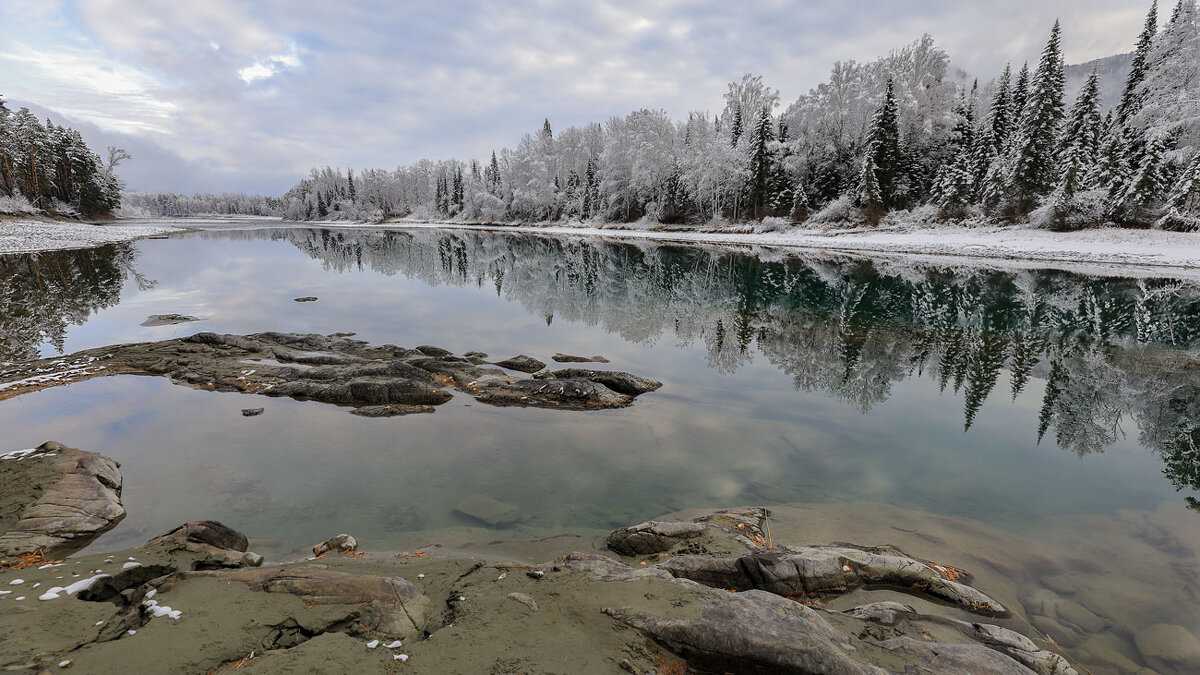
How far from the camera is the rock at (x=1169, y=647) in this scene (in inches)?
194

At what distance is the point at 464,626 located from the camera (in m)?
4.24

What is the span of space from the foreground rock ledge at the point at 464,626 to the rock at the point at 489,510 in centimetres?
183

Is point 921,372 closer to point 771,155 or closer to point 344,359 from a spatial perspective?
point 344,359

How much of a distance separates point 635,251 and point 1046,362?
39.6 m

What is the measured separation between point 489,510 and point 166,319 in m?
21.0

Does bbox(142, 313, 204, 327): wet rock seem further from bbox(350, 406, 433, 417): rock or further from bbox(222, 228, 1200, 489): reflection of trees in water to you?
bbox(350, 406, 433, 417): rock

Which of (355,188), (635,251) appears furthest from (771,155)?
(355,188)

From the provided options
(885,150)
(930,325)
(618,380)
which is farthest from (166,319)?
(885,150)

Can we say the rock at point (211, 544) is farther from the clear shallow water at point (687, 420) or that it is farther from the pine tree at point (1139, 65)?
the pine tree at point (1139, 65)

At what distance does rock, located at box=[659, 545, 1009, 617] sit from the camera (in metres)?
5.53

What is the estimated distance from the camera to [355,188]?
16512cm

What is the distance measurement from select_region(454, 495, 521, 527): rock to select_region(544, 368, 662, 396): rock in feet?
18.6

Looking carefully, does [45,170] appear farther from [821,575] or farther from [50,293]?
[821,575]

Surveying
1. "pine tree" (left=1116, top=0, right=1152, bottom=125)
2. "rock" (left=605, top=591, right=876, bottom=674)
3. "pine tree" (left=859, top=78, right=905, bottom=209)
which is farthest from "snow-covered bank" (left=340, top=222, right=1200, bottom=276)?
"rock" (left=605, top=591, right=876, bottom=674)
